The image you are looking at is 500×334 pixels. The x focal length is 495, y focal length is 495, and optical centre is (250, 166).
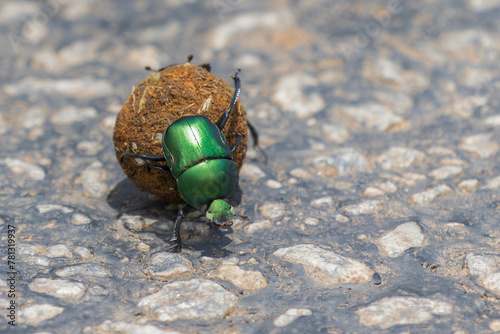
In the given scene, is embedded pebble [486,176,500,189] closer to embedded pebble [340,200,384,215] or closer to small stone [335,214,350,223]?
embedded pebble [340,200,384,215]

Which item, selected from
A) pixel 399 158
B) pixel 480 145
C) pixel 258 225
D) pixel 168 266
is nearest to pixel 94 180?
pixel 168 266

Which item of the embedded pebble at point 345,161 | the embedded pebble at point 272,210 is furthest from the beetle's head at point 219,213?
the embedded pebble at point 345,161

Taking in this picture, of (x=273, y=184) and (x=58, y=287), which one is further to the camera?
(x=273, y=184)

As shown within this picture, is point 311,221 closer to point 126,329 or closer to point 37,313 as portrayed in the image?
point 126,329

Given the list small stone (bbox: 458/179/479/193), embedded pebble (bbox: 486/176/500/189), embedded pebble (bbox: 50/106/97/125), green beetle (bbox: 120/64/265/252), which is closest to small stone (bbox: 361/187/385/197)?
small stone (bbox: 458/179/479/193)

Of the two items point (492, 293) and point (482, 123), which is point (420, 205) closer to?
point (492, 293)

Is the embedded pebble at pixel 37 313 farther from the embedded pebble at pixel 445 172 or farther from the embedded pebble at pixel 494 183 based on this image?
the embedded pebble at pixel 494 183
